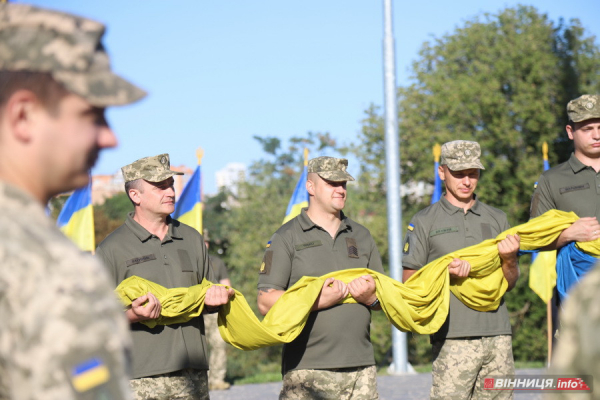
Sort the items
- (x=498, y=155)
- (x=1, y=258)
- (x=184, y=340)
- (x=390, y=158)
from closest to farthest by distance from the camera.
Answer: (x=1, y=258)
(x=184, y=340)
(x=390, y=158)
(x=498, y=155)

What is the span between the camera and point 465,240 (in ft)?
21.1

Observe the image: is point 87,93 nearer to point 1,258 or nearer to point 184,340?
point 1,258

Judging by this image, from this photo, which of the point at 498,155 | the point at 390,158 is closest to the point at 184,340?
the point at 390,158

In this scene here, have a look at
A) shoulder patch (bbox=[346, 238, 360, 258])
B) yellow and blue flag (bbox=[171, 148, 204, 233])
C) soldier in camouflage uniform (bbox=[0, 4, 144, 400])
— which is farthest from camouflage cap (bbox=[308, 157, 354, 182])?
yellow and blue flag (bbox=[171, 148, 204, 233])

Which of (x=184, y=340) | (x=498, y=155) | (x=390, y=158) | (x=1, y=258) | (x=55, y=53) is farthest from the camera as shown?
(x=498, y=155)

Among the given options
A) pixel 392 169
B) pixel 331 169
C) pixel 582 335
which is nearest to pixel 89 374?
pixel 582 335

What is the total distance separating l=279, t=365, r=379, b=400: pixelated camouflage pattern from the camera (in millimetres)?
5672

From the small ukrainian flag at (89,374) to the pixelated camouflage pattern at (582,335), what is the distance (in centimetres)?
95

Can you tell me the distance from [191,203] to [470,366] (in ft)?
21.3

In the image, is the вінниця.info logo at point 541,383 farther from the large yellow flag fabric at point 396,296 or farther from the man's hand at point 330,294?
the man's hand at point 330,294

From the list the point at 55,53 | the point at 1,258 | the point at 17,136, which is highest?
the point at 55,53

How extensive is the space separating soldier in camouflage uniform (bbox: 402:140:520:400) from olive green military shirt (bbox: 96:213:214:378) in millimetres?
1858

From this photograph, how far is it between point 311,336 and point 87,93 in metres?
4.30

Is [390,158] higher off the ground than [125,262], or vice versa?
[390,158]
